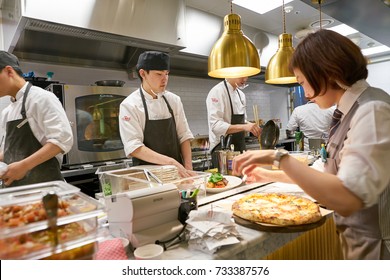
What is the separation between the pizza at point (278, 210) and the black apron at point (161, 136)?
922mm

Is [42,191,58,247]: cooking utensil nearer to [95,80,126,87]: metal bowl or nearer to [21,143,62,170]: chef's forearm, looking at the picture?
[21,143,62,170]: chef's forearm

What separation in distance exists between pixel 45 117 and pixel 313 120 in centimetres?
352

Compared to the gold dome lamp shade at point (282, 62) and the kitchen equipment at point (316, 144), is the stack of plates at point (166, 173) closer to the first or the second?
the gold dome lamp shade at point (282, 62)

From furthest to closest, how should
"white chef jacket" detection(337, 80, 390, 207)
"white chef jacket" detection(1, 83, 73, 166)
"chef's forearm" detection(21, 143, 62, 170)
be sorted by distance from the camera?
1. "white chef jacket" detection(1, 83, 73, 166)
2. "chef's forearm" detection(21, 143, 62, 170)
3. "white chef jacket" detection(337, 80, 390, 207)

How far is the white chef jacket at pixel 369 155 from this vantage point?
81cm

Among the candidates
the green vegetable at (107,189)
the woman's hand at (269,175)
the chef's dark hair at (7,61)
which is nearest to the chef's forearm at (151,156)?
the green vegetable at (107,189)

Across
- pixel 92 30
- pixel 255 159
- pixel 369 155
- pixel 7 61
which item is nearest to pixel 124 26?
pixel 92 30

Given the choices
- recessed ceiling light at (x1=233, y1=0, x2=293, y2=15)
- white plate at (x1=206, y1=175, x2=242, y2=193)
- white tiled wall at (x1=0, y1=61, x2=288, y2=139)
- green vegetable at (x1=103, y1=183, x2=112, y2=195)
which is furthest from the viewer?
recessed ceiling light at (x1=233, y1=0, x2=293, y2=15)

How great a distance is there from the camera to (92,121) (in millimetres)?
2654

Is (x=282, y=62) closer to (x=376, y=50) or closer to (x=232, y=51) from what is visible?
(x=232, y=51)

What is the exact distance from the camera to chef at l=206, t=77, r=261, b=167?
271 cm

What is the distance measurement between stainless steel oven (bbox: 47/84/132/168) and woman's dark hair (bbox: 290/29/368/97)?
2153 mm

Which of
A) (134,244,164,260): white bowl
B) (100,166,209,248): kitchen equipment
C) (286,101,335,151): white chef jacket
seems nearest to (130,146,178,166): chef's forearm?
(100,166,209,248): kitchen equipment
